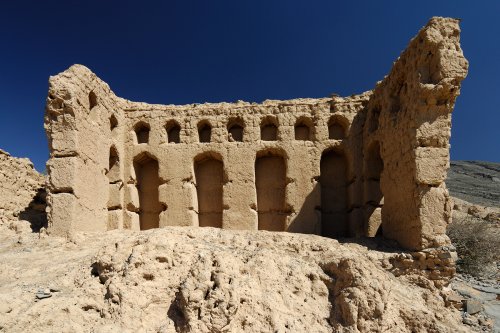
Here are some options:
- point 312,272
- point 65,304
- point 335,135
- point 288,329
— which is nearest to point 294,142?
point 335,135

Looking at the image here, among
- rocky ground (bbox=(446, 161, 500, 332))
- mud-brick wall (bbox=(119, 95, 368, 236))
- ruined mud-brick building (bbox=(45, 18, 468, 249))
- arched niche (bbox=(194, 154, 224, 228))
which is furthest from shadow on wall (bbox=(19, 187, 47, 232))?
rocky ground (bbox=(446, 161, 500, 332))

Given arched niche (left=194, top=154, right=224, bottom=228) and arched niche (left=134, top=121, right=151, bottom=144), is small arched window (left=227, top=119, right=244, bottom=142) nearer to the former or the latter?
arched niche (left=194, top=154, right=224, bottom=228)

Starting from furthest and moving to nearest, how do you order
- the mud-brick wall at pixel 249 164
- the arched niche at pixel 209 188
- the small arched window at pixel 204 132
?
the small arched window at pixel 204 132
the arched niche at pixel 209 188
the mud-brick wall at pixel 249 164

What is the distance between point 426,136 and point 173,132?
9.30m

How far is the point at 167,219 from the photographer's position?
41.2 ft

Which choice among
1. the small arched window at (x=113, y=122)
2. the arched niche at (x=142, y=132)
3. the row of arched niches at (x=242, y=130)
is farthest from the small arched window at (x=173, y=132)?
the small arched window at (x=113, y=122)

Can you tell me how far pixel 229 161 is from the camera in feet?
41.9

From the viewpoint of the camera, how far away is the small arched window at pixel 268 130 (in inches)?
524

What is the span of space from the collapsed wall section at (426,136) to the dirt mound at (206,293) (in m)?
1.72

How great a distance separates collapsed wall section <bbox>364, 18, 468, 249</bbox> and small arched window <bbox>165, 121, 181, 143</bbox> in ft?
27.1

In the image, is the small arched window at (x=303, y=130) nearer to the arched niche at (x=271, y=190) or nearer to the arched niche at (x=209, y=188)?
the arched niche at (x=271, y=190)

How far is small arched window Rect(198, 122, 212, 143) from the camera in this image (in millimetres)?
13434

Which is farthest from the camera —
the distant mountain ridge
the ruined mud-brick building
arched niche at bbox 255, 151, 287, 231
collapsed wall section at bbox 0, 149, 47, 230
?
the distant mountain ridge

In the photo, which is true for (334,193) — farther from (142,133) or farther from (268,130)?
(142,133)
